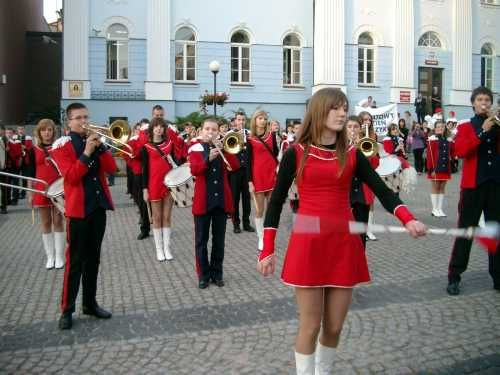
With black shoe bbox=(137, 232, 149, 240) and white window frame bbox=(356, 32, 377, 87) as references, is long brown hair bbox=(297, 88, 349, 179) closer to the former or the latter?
black shoe bbox=(137, 232, 149, 240)

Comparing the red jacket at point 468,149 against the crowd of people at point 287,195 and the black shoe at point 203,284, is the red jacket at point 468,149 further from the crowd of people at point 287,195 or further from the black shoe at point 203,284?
the black shoe at point 203,284

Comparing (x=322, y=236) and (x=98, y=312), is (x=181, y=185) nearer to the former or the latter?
(x=98, y=312)

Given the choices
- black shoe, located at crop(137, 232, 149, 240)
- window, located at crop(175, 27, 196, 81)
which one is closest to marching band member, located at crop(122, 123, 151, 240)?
black shoe, located at crop(137, 232, 149, 240)

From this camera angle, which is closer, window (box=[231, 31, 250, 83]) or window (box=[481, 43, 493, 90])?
window (box=[231, 31, 250, 83])

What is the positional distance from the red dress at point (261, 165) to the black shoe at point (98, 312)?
401 centimetres

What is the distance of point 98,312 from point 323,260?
315 cm

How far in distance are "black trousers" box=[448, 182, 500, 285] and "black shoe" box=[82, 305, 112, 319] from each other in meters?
Result: 3.87

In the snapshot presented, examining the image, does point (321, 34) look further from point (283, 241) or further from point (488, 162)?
point (488, 162)

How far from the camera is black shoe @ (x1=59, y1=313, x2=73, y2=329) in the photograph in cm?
563

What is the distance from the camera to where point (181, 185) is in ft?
26.9

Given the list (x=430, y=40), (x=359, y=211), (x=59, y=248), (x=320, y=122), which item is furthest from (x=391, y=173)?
(x=430, y=40)

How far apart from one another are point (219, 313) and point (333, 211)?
2.67 meters

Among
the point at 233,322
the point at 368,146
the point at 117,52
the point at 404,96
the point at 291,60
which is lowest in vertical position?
the point at 233,322

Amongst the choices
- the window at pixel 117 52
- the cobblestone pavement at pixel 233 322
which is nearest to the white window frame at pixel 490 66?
the window at pixel 117 52
